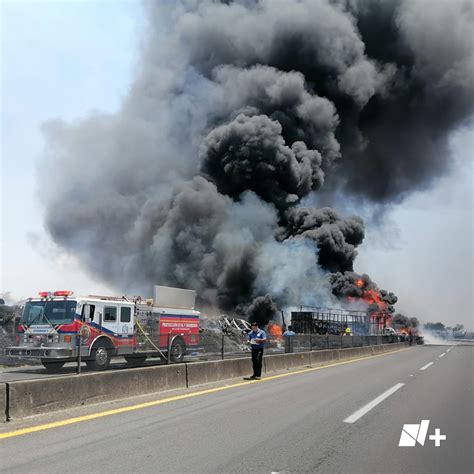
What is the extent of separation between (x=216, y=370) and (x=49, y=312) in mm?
7039

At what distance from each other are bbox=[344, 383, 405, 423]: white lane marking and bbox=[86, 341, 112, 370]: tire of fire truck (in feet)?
21.7

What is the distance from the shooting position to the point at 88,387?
853 cm

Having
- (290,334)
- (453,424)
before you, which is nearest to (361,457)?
(453,424)

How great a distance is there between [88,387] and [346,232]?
5395 cm

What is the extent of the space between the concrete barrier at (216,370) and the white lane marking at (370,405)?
4008mm

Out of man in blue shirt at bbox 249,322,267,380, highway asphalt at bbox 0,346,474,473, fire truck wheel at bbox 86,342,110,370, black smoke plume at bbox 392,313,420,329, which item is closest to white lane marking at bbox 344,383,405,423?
highway asphalt at bbox 0,346,474,473

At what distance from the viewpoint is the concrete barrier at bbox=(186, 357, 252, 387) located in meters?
11.8

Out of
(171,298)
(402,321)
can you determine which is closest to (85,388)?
(171,298)

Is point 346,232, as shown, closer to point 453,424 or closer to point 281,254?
point 281,254

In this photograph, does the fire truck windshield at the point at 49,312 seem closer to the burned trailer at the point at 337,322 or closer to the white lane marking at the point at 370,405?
the white lane marking at the point at 370,405

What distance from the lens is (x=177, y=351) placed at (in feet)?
64.0

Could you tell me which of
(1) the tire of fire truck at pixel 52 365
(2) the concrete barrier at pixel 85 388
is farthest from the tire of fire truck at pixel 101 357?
(2) the concrete barrier at pixel 85 388

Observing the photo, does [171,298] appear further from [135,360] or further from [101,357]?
[101,357]

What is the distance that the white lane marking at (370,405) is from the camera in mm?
A: 7864
